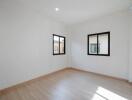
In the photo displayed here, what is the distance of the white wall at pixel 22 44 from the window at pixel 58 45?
0.38 m

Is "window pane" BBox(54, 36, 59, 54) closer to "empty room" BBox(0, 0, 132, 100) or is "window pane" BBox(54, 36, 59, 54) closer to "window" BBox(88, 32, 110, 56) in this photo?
"empty room" BBox(0, 0, 132, 100)

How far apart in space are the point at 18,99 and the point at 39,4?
306 centimetres

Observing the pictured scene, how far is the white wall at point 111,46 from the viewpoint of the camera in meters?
3.41

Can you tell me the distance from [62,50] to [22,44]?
103 inches

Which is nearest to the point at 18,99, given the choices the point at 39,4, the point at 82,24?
the point at 39,4

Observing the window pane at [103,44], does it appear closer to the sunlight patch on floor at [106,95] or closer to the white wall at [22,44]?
the sunlight patch on floor at [106,95]

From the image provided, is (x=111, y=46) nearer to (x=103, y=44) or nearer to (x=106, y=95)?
(x=103, y=44)

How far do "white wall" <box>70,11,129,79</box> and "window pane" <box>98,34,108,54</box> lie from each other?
28 cm

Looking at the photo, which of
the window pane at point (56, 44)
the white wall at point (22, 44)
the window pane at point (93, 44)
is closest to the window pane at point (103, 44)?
the window pane at point (93, 44)

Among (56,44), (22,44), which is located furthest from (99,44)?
(22,44)

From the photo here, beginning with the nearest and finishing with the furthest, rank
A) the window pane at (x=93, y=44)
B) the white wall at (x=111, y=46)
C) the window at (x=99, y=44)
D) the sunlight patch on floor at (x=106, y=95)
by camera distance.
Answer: the sunlight patch on floor at (x=106, y=95) → the white wall at (x=111, y=46) → the window at (x=99, y=44) → the window pane at (x=93, y=44)

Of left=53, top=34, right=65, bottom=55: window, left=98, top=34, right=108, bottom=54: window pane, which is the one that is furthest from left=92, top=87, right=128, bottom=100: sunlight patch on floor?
left=53, top=34, right=65, bottom=55: window

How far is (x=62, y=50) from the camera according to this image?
5191mm

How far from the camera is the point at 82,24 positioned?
4.90 metres
